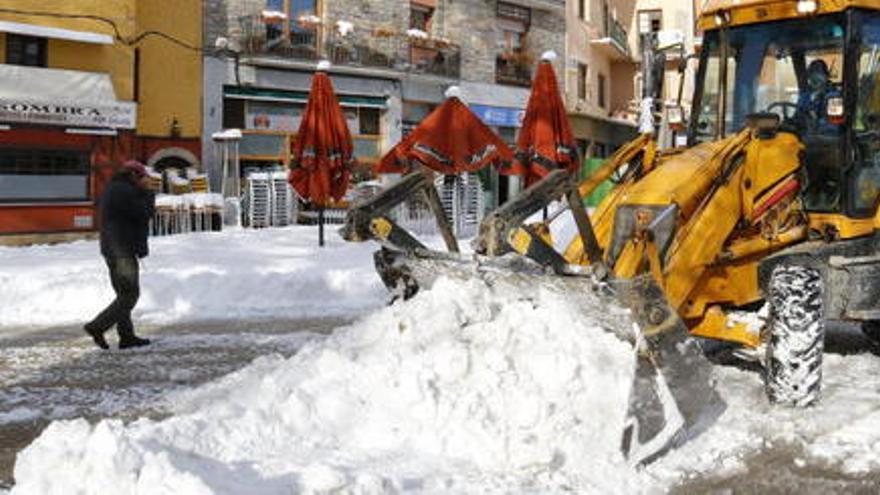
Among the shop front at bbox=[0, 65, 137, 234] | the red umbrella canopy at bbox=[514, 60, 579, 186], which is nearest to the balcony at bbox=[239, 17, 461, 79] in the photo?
the shop front at bbox=[0, 65, 137, 234]

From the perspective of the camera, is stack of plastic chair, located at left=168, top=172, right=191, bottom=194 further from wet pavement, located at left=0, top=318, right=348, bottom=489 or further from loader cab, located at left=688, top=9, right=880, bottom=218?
loader cab, located at left=688, top=9, right=880, bottom=218

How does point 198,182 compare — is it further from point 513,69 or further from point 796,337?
point 796,337

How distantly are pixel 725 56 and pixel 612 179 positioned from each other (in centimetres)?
144

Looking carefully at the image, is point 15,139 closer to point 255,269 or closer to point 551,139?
point 255,269

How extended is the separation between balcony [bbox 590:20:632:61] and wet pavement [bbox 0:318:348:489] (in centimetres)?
2784

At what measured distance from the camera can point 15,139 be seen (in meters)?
18.6

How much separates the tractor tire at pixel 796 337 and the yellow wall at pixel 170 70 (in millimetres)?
17758

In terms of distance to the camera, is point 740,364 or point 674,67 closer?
point 740,364

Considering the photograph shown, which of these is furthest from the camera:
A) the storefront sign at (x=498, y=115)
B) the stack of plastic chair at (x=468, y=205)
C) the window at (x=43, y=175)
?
the storefront sign at (x=498, y=115)

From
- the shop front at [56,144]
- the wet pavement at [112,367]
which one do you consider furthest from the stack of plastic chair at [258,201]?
the wet pavement at [112,367]

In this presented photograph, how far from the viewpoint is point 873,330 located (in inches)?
309

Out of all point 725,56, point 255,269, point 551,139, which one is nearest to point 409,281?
point 725,56

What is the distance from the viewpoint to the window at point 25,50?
61.8 feet

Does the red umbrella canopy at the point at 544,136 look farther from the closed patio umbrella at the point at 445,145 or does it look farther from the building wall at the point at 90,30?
the building wall at the point at 90,30
